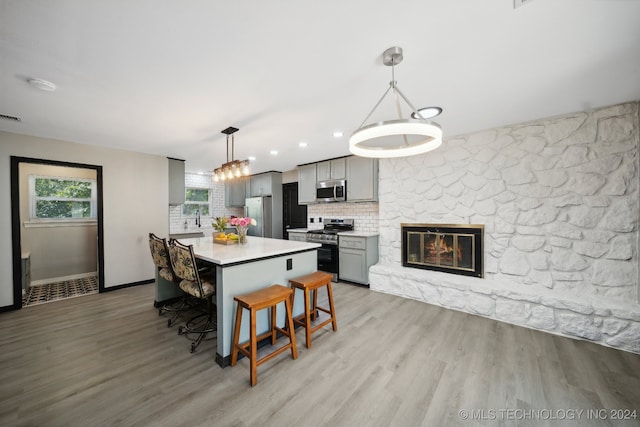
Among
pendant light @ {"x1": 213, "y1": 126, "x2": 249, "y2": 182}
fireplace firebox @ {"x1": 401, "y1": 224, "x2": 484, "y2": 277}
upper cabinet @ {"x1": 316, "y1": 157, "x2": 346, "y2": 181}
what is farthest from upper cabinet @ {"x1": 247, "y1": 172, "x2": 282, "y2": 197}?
fireplace firebox @ {"x1": 401, "y1": 224, "x2": 484, "y2": 277}

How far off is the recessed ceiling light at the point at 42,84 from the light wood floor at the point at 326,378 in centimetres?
232

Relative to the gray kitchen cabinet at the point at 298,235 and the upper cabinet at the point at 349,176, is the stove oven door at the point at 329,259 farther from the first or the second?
the upper cabinet at the point at 349,176

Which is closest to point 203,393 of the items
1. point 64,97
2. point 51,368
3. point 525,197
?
point 51,368

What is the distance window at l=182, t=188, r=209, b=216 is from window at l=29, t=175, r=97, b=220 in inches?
67.9

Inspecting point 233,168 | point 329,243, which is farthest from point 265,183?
point 233,168

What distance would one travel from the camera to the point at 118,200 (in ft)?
13.0

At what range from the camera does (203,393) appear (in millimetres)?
1691

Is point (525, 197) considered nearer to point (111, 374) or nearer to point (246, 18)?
point (246, 18)

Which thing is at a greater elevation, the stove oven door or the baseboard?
the stove oven door

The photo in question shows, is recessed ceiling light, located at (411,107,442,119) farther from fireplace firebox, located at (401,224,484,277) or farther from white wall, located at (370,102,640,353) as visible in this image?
fireplace firebox, located at (401,224,484,277)

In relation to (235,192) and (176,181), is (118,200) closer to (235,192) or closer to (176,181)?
(176,181)

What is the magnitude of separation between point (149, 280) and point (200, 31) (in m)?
4.41

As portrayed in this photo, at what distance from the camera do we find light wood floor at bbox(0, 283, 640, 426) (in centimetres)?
151

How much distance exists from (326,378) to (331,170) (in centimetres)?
360
